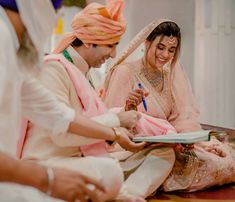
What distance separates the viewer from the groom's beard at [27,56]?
1198 mm

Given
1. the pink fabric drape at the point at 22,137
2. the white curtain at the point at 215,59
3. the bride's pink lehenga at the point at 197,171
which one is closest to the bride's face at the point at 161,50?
the bride's pink lehenga at the point at 197,171

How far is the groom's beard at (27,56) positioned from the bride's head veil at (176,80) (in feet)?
7.09

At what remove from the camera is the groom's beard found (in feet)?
3.93

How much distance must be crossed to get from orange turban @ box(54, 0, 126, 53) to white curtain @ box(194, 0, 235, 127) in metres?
3.50

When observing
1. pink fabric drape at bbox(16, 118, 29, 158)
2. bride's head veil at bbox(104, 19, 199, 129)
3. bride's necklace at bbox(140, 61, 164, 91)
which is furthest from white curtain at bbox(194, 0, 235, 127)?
pink fabric drape at bbox(16, 118, 29, 158)

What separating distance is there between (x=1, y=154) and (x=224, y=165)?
7.74ft

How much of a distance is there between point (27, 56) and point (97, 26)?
4.54 feet

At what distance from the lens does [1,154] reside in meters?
1.01

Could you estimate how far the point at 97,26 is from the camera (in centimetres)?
257

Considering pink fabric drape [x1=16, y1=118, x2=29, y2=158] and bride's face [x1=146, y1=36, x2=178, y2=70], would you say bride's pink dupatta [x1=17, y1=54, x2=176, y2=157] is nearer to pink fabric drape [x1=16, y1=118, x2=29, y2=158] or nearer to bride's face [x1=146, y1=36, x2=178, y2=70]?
pink fabric drape [x1=16, y1=118, x2=29, y2=158]

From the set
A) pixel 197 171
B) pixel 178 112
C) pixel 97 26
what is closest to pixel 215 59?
pixel 178 112

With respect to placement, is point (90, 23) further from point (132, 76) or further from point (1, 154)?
point (1, 154)

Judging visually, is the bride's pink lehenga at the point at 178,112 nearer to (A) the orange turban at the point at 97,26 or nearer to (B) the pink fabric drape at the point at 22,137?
(A) the orange turban at the point at 97,26

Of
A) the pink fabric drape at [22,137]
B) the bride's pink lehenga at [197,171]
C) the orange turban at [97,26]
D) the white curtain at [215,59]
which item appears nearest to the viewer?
the pink fabric drape at [22,137]
